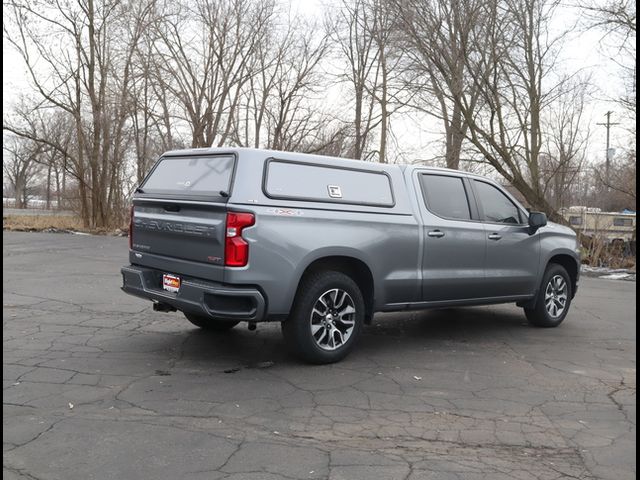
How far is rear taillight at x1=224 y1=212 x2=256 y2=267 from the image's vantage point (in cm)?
498

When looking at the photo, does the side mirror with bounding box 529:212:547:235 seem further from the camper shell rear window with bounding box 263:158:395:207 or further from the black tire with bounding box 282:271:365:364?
the black tire with bounding box 282:271:365:364

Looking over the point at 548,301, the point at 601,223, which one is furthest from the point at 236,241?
the point at 601,223

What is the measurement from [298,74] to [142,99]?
21.8ft

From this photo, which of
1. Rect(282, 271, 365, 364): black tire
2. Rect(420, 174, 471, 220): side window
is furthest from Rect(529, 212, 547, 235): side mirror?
Rect(282, 271, 365, 364): black tire

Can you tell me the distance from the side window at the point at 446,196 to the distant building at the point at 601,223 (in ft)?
40.0

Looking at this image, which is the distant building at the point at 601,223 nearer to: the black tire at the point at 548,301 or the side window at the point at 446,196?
the black tire at the point at 548,301

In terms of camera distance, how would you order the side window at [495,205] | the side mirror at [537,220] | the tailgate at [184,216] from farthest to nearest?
the side mirror at [537,220], the side window at [495,205], the tailgate at [184,216]

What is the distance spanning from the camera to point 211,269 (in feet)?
16.8

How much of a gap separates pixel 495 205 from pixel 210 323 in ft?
11.7

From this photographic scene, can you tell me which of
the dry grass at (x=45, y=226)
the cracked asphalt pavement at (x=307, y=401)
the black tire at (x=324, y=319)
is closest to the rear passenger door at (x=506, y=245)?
the cracked asphalt pavement at (x=307, y=401)

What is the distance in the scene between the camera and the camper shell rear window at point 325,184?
17.5 ft

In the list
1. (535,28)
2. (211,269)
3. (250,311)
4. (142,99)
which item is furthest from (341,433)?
(142,99)

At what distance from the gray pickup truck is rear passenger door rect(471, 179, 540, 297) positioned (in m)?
0.02

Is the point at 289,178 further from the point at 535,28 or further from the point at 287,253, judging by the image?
the point at 535,28
